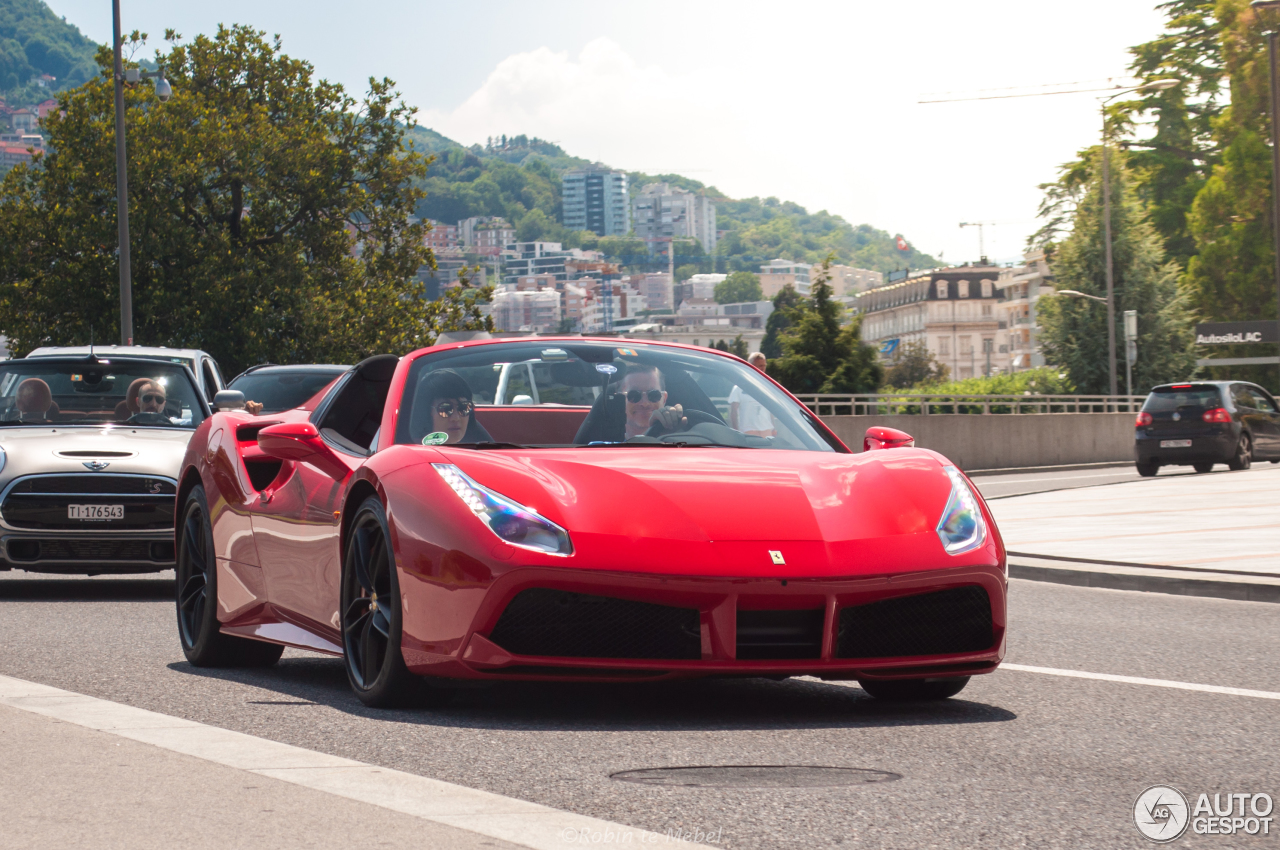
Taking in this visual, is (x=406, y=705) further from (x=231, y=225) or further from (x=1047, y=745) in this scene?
(x=231, y=225)

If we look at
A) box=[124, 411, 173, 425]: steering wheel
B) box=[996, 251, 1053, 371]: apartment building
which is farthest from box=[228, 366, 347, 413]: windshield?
box=[996, 251, 1053, 371]: apartment building

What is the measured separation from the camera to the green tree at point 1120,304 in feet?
221

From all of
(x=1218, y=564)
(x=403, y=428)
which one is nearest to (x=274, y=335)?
(x=1218, y=564)

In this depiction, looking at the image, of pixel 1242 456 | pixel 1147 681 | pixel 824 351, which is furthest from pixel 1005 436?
pixel 824 351

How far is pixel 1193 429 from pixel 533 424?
968 inches

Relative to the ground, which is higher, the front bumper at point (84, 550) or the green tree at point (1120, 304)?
the green tree at point (1120, 304)

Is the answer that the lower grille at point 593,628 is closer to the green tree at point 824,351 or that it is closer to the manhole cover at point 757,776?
the manhole cover at point 757,776

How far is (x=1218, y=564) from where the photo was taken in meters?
12.8

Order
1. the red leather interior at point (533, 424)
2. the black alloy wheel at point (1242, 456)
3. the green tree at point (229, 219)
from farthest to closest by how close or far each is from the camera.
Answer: the green tree at point (229, 219)
the black alloy wheel at point (1242, 456)
the red leather interior at point (533, 424)

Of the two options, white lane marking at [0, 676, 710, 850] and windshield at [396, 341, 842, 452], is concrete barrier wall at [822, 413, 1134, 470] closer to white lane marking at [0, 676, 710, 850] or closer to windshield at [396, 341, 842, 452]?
windshield at [396, 341, 842, 452]

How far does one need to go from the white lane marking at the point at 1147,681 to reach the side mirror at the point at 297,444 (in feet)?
9.88

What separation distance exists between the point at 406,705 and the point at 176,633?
372cm

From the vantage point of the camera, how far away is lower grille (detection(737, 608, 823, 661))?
17.7 feet

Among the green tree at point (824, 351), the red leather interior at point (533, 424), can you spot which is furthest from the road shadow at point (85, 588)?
the green tree at point (824, 351)
